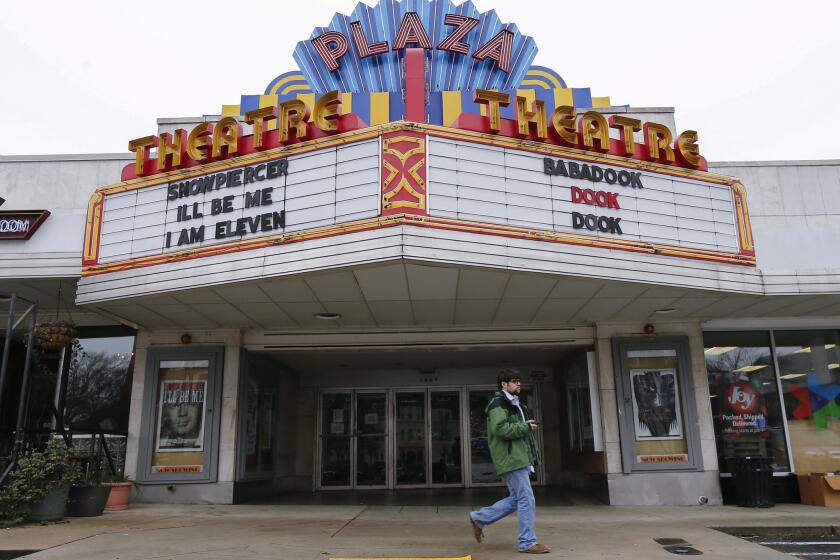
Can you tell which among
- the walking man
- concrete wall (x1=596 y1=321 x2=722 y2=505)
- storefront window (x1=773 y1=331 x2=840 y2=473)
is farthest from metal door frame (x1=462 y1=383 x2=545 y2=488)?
the walking man

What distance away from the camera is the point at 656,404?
10.9 metres

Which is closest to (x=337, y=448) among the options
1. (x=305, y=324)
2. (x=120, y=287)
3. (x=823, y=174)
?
(x=305, y=324)

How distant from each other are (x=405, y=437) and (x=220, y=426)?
211 inches

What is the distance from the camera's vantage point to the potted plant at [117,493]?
9.91 metres

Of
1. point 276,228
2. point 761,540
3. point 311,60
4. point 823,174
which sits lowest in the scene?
point 761,540

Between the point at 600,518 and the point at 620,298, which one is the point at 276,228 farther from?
the point at 600,518

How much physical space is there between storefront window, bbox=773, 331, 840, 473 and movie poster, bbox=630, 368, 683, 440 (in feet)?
7.04

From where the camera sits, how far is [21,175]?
12.1 m

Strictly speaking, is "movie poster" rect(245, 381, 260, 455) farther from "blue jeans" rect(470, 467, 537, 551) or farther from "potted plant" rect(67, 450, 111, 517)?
"blue jeans" rect(470, 467, 537, 551)

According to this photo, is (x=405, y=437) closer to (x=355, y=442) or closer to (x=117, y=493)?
(x=355, y=442)

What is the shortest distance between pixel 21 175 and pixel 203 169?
17.7 feet

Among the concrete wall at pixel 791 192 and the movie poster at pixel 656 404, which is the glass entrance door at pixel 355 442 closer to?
the movie poster at pixel 656 404

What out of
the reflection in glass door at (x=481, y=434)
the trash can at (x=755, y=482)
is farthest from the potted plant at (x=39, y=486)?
the trash can at (x=755, y=482)

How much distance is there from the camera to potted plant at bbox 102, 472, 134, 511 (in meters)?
9.91
